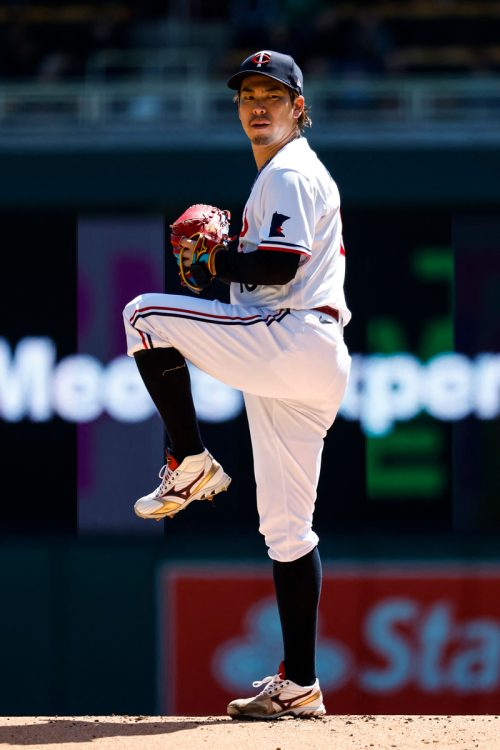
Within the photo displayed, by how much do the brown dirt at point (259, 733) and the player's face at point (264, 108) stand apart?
1539 millimetres

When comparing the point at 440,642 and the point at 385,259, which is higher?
the point at 385,259

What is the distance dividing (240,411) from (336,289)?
4.07 m

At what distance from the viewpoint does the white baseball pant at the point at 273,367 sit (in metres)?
3.71

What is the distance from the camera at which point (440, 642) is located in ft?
25.6

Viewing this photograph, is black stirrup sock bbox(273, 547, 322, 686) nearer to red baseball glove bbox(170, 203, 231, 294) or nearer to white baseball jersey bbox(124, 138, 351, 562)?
white baseball jersey bbox(124, 138, 351, 562)

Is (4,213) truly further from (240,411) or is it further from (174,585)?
(174,585)

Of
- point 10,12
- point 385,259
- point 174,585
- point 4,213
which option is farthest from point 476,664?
point 10,12

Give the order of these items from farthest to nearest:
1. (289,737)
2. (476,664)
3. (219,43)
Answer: (219,43)
(476,664)
(289,737)

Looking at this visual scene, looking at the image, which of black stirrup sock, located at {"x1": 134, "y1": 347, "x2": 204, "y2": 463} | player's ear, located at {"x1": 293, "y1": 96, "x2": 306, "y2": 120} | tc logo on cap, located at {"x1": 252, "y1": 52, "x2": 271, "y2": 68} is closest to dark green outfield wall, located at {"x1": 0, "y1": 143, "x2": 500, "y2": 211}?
player's ear, located at {"x1": 293, "y1": 96, "x2": 306, "y2": 120}

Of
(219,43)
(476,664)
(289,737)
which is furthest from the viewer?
(219,43)

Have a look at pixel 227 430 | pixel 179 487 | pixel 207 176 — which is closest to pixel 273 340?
pixel 179 487

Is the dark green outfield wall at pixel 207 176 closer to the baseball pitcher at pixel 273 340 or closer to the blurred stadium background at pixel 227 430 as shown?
the blurred stadium background at pixel 227 430

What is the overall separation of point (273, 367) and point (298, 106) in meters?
0.73

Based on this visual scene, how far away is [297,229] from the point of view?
12.0ft
